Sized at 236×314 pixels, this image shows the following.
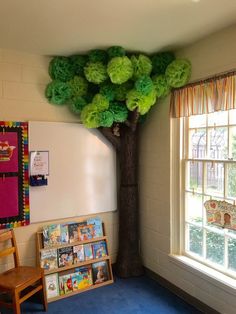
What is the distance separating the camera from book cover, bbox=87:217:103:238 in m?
2.94

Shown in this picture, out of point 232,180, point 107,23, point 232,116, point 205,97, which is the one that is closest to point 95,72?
point 107,23

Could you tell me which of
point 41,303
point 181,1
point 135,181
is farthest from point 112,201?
point 181,1

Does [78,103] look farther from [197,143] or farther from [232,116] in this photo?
[232,116]

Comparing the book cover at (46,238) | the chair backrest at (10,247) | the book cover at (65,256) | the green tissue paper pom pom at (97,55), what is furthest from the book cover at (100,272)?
the green tissue paper pom pom at (97,55)

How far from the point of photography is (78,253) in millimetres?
2803

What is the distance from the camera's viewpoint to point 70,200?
287 cm

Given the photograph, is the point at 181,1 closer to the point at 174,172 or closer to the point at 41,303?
the point at 174,172

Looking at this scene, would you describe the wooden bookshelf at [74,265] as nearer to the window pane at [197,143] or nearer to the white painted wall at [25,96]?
the white painted wall at [25,96]

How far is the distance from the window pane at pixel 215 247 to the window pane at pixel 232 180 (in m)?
0.40

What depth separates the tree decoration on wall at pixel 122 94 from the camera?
2494 millimetres

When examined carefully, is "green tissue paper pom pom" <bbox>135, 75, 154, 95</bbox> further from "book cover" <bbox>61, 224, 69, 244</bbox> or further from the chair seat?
the chair seat

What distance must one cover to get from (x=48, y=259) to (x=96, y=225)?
0.59 metres

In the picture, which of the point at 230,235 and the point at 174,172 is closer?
the point at 230,235

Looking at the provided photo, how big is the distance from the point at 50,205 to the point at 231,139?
1.78 meters
